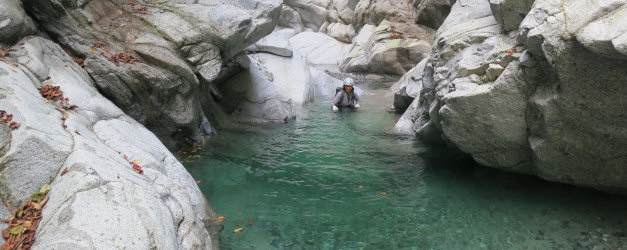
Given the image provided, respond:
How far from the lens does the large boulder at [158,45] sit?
316 inches

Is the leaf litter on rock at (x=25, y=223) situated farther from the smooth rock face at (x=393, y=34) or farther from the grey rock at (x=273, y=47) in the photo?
the smooth rock face at (x=393, y=34)

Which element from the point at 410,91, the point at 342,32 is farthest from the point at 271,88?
the point at 342,32

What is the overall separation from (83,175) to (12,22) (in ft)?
12.9

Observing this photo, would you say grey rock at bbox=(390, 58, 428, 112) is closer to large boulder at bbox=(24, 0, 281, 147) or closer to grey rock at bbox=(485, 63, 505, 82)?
large boulder at bbox=(24, 0, 281, 147)

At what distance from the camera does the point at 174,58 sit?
909 cm

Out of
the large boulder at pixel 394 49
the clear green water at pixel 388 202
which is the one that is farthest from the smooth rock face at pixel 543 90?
the large boulder at pixel 394 49

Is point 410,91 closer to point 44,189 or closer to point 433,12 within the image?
point 44,189

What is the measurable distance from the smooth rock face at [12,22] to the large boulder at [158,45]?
3.59ft

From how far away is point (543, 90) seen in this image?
594 centimetres

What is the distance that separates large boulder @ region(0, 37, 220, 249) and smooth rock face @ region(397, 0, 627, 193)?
16.5 ft

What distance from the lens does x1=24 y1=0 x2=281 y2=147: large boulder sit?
8.02 metres

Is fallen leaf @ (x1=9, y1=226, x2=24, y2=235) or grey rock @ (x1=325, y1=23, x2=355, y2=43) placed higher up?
fallen leaf @ (x1=9, y1=226, x2=24, y2=235)

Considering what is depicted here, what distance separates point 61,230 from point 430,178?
6.89 meters

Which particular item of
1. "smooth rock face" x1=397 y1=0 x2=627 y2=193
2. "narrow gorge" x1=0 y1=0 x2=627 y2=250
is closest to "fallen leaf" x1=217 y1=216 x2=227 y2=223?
"narrow gorge" x1=0 y1=0 x2=627 y2=250
